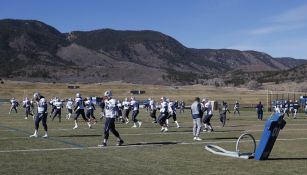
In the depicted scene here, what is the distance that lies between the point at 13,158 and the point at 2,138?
25.2 feet

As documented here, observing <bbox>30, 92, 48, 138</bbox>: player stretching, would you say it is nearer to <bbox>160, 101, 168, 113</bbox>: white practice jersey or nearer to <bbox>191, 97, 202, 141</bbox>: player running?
<bbox>191, 97, 202, 141</bbox>: player running

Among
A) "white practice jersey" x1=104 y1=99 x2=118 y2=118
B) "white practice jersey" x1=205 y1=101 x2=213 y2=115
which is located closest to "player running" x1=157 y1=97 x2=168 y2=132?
"white practice jersey" x1=205 y1=101 x2=213 y2=115

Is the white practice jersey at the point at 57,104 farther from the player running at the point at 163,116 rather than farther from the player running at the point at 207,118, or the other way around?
the player running at the point at 207,118

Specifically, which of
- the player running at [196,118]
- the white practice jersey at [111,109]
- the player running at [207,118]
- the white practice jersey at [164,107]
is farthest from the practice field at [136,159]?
the white practice jersey at [164,107]

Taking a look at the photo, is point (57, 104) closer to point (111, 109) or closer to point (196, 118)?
point (196, 118)

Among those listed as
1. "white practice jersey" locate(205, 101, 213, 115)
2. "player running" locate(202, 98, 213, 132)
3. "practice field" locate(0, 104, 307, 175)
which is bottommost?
"practice field" locate(0, 104, 307, 175)

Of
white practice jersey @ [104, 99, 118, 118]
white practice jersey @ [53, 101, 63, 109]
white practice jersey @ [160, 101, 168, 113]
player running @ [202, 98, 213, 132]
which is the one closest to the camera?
white practice jersey @ [104, 99, 118, 118]

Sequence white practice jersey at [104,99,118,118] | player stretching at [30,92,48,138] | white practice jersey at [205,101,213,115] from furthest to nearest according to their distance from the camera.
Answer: white practice jersey at [205,101,213,115], player stretching at [30,92,48,138], white practice jersey at [104,99,118,118]

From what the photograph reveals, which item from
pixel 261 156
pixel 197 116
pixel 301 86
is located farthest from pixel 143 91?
pixel 261 156

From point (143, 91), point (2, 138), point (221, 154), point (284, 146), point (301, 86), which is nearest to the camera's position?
point (221, 154)

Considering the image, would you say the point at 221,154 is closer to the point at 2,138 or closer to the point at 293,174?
the point at 293,174

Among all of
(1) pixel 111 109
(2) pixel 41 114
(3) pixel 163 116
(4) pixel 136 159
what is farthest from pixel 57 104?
(4) pixel 136 159

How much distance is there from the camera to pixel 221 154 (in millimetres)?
16969

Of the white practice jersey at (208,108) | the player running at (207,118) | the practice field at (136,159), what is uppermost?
the white practice jersey at (208,108)
